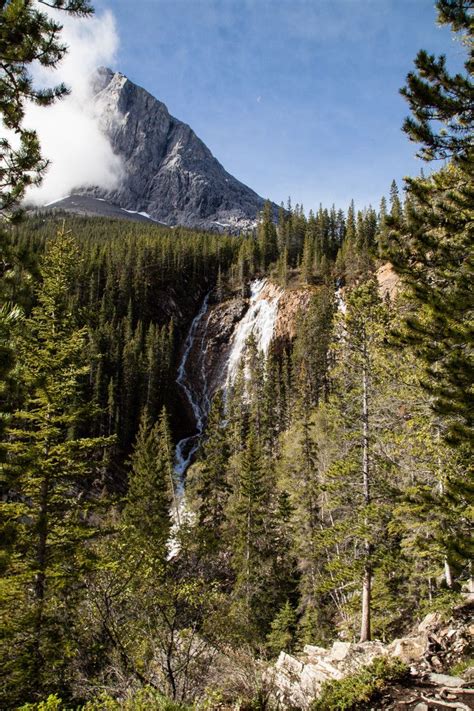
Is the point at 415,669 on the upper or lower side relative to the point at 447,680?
lower

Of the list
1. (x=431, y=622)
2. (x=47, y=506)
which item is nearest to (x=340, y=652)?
(x=431, y=622)

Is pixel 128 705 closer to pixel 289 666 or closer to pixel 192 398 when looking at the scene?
pixel 289 666

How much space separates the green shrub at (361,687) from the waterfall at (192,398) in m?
49.3

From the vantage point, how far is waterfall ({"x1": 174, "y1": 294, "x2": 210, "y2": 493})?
63147 millimetres

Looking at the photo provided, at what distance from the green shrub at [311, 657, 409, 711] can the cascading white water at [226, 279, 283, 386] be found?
2698 inches

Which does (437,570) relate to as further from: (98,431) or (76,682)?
(98,431)

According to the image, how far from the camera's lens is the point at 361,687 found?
23.0ft

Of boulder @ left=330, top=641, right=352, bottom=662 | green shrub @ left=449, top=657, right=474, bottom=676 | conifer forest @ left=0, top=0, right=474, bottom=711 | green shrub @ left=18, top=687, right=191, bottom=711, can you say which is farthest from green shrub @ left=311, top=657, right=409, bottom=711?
boulder @ left=330, top=641, right=352, bottom=662

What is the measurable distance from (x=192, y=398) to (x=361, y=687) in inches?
2820

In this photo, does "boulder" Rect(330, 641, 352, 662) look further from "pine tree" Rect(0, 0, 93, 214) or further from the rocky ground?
"pine tree" Rect(0, 0, 93, 214)

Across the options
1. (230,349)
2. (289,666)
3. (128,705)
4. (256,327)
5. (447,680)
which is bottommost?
(289,666)

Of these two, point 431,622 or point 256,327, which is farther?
point 256,327

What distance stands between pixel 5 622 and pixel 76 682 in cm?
226

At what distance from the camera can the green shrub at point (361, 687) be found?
6816 millimetres
